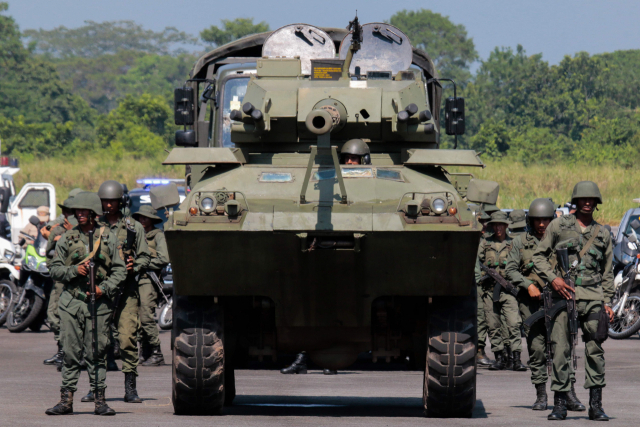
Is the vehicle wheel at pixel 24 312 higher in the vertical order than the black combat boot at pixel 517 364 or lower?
lower

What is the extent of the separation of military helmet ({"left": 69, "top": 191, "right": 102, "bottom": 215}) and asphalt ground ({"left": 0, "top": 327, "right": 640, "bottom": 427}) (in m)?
1.63

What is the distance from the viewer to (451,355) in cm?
919

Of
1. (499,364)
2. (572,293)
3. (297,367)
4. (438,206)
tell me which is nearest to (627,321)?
(499,364)

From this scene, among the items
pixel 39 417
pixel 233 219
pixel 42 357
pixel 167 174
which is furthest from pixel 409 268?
pixel 167 174

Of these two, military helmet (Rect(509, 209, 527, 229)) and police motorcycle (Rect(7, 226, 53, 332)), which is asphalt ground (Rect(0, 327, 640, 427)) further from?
police motorcycle (Rect(7, 226, 53, 332))

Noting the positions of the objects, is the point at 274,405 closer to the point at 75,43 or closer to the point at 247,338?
the point at 247,338

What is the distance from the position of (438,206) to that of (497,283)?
5.49 m

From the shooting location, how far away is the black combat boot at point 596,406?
30.8 feet

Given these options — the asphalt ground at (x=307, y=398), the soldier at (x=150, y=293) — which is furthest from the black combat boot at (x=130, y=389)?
the soldier at (x=150, y=293)

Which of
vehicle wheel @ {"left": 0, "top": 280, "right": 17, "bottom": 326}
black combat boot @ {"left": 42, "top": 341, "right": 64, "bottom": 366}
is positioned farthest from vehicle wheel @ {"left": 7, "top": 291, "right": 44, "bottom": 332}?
black combat boot @ {"left": 42, "top": 341, "right": 64, "bottom": 366}

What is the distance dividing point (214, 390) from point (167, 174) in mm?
35679

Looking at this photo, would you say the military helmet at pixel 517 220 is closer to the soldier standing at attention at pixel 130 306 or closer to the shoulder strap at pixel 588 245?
the shoulder strap at pixel 588 245

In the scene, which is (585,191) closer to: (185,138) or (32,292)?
(185,138)

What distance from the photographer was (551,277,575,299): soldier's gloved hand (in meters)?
9.54
